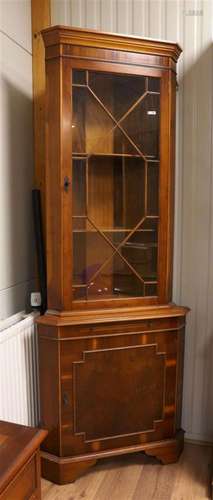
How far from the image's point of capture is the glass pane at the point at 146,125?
1813 millimetres

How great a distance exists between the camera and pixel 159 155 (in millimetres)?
1845

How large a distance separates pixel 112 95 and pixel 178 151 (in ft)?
1.56

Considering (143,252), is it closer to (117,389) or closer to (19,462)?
(117,389)

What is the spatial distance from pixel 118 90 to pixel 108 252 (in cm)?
71

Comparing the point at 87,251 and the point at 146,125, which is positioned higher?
the point at 146,125

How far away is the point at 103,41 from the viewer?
5.57 ft

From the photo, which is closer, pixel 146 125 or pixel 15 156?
pixel 146 125

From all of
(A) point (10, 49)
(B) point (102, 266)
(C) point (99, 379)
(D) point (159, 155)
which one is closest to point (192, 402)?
(C) point (99, 379)

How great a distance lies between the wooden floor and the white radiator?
0.35 metres

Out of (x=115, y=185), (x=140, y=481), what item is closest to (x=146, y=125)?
(x=115, y=185)

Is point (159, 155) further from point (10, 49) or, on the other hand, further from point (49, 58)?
point (10, 49)

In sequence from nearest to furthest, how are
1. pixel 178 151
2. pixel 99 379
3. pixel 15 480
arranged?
pixel 15 480
pixel 99 379
pixel 178 151

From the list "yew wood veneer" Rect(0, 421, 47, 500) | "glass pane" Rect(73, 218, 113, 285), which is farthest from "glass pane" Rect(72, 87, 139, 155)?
"yew wood veneer" Rect(0, 421, 47, 500)

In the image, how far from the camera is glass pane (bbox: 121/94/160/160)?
181 centimetres
